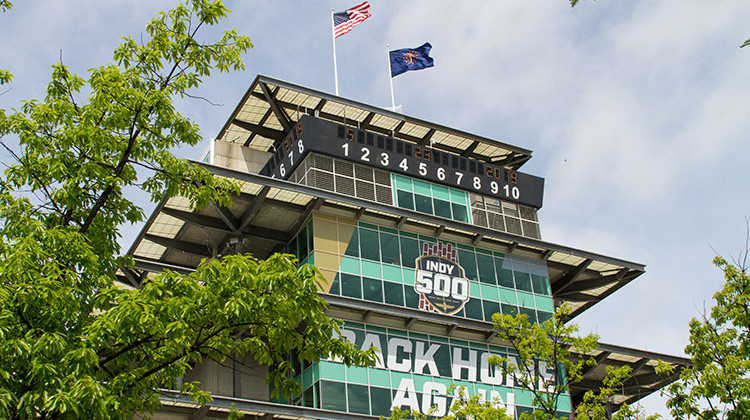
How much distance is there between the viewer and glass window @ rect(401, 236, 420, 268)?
122 feet

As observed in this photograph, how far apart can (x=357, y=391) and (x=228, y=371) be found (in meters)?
7.01

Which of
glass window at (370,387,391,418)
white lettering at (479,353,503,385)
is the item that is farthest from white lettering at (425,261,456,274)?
glass window at (370,387,391,418)

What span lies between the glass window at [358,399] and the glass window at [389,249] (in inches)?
243

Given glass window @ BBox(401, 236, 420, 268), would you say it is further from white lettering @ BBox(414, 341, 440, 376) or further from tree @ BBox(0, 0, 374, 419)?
tree @ BBox(0, 0, 374, 419)

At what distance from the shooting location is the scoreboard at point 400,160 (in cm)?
3791

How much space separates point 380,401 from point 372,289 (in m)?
4.86

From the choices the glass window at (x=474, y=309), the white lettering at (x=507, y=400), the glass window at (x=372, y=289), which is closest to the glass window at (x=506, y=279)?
the glass window at (x=474, y=309)

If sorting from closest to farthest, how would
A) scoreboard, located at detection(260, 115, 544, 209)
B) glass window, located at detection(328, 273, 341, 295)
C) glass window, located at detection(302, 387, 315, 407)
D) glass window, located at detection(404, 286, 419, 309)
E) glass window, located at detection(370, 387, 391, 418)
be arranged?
glass window, located at detection(302, 387, 315, 407) → glass window, located at detection(370, 387, 391, 418) → glass window, located at detection(328, 273, 341, 295) → glass window, located at detection(404, 286, 419, 309) → scoreboard, located at detection(260, 115, 544, 209)

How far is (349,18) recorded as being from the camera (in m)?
46.0

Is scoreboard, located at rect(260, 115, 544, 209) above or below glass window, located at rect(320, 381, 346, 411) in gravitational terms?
above

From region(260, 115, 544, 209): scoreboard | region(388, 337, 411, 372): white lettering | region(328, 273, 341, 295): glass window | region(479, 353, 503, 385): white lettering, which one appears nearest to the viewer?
region(328, 273, 341, 295): glass window

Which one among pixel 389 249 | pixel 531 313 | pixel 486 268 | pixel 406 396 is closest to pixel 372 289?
pixel 389 249

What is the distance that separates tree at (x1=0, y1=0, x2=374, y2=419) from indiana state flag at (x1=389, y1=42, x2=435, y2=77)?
3159cm

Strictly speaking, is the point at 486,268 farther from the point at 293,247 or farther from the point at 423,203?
the point at 293,247
